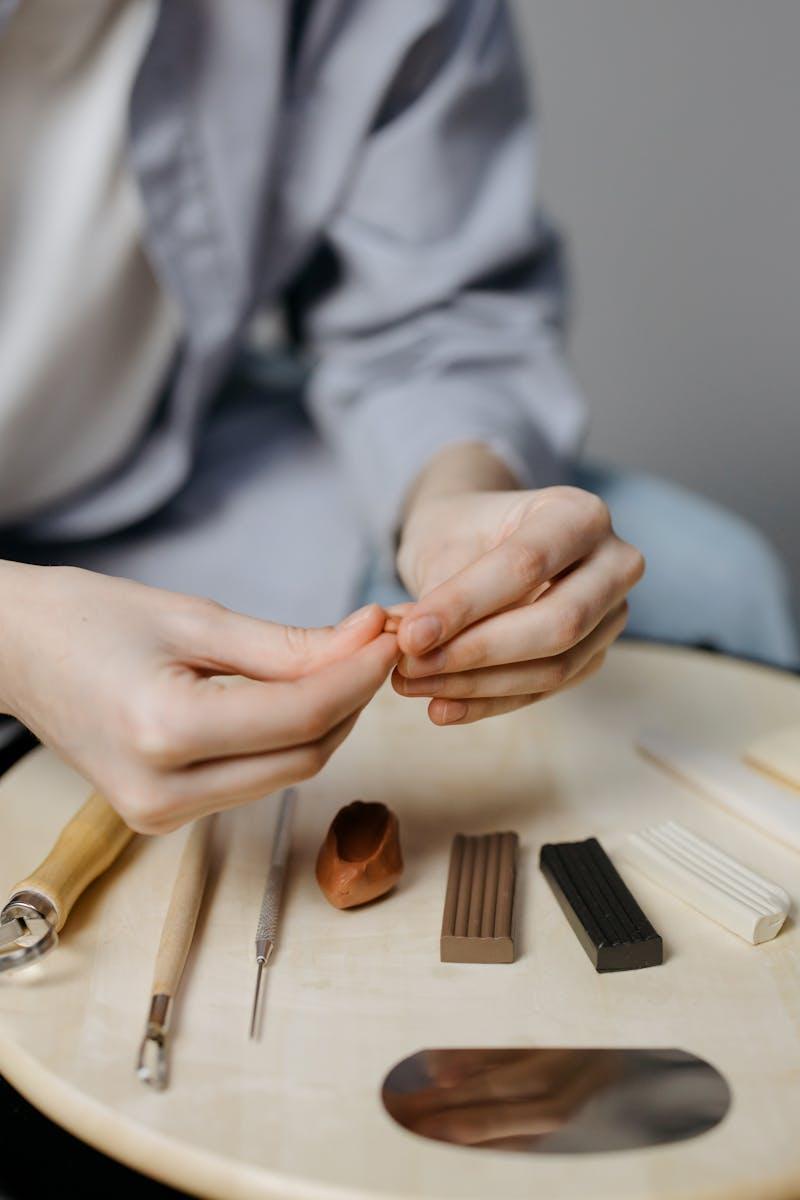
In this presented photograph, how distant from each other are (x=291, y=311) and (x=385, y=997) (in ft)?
2.13

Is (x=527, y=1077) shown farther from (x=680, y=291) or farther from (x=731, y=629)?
(x=680, y=291)

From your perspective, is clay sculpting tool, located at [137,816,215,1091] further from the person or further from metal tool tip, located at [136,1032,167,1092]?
the person

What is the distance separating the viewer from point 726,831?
1.71 ft

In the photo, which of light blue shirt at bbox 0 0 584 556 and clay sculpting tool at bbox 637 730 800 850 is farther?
light blue shirt at bbox 0 0 584 556

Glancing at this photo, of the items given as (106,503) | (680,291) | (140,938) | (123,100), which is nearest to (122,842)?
(140,938)

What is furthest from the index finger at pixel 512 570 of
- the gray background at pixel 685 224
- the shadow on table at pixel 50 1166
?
the gray background at pixel 685 224

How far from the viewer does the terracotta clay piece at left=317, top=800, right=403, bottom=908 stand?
0.46m

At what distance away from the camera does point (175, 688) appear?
39 centimetres

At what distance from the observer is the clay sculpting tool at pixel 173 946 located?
377 millimetres

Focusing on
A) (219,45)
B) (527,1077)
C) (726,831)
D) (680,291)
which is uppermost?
(219,45)

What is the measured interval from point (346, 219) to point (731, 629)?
0.40 meters

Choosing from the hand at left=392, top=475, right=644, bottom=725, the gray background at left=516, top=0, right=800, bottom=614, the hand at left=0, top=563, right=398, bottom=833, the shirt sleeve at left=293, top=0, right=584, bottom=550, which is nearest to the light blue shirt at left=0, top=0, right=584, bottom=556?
the shirt sleeve at left=293, top=0, right=584, bottom=550

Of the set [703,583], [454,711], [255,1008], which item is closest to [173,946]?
[255,1008]

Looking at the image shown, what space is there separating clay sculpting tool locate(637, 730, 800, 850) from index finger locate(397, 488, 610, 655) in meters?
0.12
